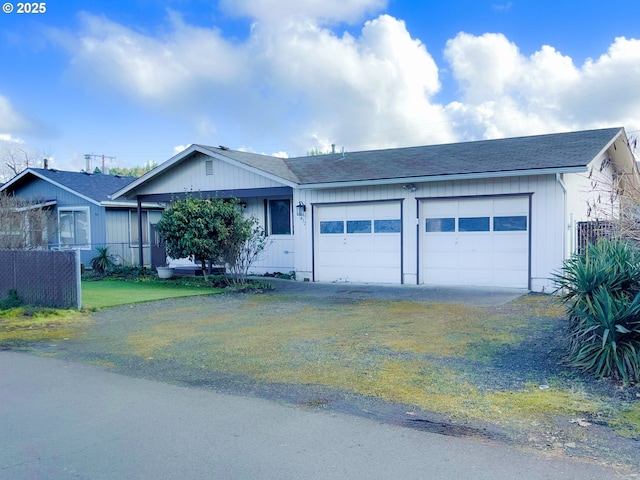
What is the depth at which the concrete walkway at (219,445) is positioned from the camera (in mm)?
3822

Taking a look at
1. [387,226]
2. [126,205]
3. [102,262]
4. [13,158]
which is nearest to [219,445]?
[387,226]

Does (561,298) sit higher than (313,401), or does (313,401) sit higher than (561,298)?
(561,298)

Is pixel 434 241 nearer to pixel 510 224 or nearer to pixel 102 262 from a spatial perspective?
pixel 510 224

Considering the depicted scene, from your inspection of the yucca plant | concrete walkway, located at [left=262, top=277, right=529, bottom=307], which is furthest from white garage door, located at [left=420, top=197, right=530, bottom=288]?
the yucca plant

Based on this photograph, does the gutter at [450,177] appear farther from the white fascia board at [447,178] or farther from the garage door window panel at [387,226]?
the garage door window panel at [387,226]

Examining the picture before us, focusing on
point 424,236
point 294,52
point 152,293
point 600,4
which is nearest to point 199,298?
point 152,293

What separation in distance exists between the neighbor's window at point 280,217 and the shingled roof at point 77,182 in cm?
777

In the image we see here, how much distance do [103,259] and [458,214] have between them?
1339cm

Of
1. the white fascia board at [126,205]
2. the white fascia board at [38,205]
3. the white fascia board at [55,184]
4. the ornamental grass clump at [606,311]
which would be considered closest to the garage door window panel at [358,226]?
the ornamental grass clump at [606,311]

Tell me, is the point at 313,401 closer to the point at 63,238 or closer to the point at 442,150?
the point at 442,150

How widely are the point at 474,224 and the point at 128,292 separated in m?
9.69

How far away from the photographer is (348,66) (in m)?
24.4

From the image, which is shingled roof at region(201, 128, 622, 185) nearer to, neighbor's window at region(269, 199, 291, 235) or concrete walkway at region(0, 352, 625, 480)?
neighbor's window at region(269, 199, 291, 235)

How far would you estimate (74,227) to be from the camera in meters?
22.6
